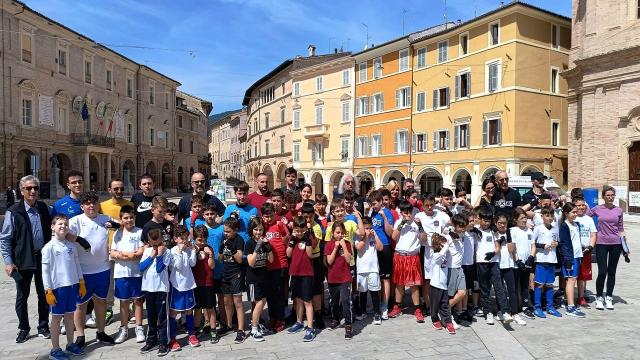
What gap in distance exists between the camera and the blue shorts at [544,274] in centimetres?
684

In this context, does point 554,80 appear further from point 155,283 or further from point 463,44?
point 155,283

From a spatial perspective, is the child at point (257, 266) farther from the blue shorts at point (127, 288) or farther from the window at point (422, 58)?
the window at point (422, 58)

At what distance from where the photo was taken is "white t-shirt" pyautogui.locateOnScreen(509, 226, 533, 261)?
22.1 ft

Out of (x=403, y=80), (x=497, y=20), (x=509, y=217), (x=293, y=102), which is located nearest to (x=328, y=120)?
(x=293, y=102)

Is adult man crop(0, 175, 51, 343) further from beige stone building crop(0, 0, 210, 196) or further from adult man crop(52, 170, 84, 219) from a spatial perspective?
beige stone building crop(0, 0, 210, 196)

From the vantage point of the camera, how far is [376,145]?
36.8m

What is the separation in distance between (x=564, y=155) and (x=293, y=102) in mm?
25209

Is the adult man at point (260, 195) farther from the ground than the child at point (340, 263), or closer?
farther from the ground

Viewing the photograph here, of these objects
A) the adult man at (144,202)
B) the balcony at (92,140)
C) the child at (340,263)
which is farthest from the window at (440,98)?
the balcony at (92,140)

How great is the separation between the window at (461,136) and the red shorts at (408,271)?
2462 cm

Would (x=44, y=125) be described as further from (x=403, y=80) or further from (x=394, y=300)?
(x=394, y=300)

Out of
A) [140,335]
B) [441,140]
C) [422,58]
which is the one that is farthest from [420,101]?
[140,335]

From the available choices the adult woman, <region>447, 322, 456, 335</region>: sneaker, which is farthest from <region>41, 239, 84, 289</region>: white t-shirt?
the adult woman

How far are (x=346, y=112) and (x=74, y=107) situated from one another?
79.8 ft
